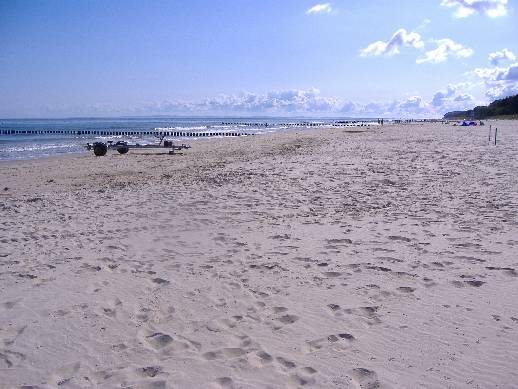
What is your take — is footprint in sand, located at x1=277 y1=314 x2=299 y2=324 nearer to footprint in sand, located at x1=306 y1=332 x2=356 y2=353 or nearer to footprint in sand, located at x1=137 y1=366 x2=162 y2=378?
footprint in sand, located at x1=306 y1=332 x2=356 y2=353

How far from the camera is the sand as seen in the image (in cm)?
342

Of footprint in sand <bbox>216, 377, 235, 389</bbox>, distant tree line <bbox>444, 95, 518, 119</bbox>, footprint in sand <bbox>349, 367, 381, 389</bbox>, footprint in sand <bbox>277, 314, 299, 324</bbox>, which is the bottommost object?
footprint in sand <bbox>216, 377, 235, 389</bbox>

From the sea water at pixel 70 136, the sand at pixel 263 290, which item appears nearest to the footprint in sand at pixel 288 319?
the sand at pixel 263 290

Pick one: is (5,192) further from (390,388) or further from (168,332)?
(390,388)

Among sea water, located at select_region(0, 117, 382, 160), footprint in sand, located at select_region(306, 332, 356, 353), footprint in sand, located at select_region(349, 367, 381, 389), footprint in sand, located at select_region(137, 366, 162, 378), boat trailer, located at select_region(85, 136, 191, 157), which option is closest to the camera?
footprint in sand, located at select_region(349, 367, 381, 389)

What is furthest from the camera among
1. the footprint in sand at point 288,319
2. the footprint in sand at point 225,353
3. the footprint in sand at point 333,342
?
the footprint in sand at point 288,319

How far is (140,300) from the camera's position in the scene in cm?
468

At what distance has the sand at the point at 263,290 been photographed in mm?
3418

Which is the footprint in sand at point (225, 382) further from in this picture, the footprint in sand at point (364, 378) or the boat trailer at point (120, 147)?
the boat trailer at point (120, 147)

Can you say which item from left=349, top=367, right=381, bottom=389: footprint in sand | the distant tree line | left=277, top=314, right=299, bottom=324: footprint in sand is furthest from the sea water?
the distant tree line

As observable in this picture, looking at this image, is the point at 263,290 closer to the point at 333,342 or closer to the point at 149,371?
the point at 333,342

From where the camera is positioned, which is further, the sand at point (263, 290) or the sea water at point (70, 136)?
the sea water at point (70, 136)

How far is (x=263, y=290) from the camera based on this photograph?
488cm

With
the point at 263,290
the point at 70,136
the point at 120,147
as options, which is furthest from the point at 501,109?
the point at 263,290
